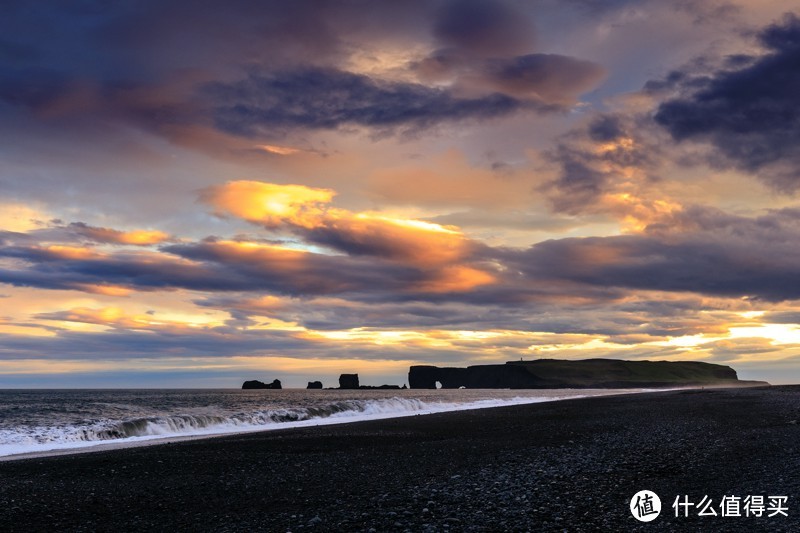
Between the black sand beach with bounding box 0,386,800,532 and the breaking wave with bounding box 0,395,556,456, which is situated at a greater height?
the black sand beach with bounding box 0,386,800,532

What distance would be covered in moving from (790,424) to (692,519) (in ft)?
62.5

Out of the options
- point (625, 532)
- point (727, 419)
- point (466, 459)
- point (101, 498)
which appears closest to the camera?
point (625, 532)

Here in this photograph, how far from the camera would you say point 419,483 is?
15016mm

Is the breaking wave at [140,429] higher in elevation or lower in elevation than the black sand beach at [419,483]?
lower

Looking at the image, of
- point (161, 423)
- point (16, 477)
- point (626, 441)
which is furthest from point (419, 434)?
point (161, 423)

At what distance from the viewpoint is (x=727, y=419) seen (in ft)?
99.0

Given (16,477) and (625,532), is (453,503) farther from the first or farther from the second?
(16,477)

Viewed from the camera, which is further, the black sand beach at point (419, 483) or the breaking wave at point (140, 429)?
the breaking wave at point (140, 429)

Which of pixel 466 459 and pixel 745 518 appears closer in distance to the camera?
pixel 745 518

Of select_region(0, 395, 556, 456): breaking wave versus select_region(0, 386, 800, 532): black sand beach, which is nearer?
select_region(0, 386, 800, 532): black sand beach

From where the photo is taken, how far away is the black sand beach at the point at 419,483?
11.2 metres

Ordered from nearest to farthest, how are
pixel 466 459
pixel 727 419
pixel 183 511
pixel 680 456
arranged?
pixel 183 511
pixel 680 456
pixel 466 459
pixel 727 419

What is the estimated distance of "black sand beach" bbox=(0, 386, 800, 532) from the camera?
1116cm

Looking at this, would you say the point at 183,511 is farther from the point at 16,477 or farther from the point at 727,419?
the point at 727,419
